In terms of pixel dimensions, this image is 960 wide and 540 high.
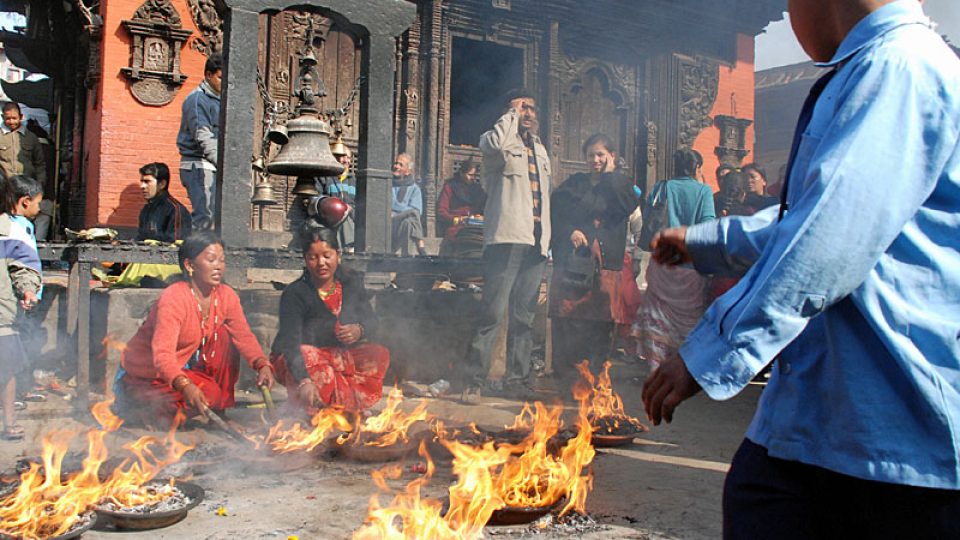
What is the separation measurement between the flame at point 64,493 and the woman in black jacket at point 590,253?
4.27 m

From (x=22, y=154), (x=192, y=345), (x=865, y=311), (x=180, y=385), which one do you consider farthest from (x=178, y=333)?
(x=22, y=154)

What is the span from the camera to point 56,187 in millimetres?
11734

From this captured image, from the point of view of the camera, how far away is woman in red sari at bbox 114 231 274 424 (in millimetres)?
4848

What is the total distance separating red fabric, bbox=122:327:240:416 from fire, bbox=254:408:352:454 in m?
0.65

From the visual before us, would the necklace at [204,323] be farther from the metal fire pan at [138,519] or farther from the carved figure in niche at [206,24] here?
the carved figure in niche at [206,24]

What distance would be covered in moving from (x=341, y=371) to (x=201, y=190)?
3428 millimetres

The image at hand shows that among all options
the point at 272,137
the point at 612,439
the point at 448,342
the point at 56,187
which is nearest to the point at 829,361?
the point at 612,439

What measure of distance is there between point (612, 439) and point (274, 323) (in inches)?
131

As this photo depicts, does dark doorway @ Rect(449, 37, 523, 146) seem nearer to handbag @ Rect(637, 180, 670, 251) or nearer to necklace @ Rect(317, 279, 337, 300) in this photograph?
handbag @ Rect(637, 180, 670, 251)

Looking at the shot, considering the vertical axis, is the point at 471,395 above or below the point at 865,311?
below

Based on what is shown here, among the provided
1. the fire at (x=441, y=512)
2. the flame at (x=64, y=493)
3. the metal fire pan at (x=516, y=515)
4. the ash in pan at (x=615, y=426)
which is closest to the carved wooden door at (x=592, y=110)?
the ash in pan at (x=615, y=426)

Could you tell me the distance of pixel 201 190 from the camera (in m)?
7.81

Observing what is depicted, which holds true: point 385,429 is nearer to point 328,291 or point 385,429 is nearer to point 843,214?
point 328,291

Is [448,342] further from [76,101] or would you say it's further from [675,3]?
[675,3]
